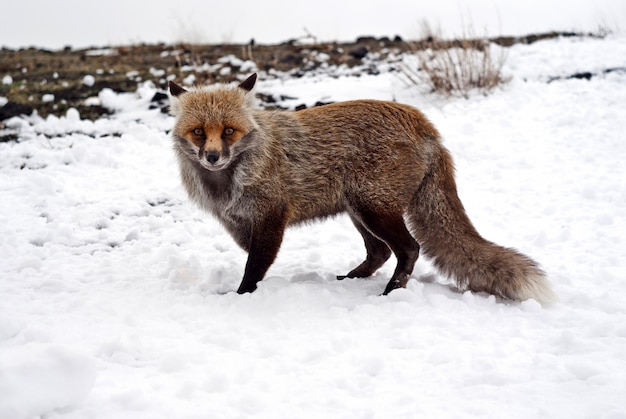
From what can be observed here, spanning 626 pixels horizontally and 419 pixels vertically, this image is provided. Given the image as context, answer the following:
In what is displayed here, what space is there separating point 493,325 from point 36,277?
142 inches

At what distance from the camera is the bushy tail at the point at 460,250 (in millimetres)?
4246

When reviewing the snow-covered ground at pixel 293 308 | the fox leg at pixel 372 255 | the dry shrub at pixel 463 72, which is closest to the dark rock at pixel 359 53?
the dry shrub at pixel 463 72

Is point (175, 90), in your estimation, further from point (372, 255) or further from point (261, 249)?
point (372, 255)

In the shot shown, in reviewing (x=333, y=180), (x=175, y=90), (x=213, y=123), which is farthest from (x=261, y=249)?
(x=175, y=90)

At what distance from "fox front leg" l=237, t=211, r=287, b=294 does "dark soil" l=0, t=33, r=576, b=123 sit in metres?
7.29

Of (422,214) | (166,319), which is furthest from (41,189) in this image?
(422,214)

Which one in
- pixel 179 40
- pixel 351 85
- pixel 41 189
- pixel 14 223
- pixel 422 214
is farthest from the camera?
pixel 179 40

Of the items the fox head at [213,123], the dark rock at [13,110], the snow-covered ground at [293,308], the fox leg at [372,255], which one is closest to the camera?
the snow-covered ground at [293,308]

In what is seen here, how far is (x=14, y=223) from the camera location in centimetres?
590

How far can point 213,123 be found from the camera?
445 centimetres

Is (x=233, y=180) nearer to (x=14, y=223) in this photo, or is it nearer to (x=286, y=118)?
(x=286, y=118)

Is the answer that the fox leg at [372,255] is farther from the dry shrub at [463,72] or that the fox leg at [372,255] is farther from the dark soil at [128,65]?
the dark soil at [128,65]

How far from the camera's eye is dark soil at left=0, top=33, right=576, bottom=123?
37.9 feet

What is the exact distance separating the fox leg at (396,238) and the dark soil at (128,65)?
7800mm
